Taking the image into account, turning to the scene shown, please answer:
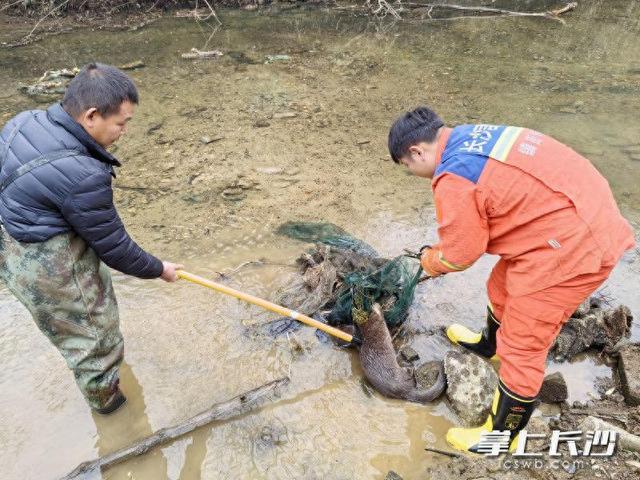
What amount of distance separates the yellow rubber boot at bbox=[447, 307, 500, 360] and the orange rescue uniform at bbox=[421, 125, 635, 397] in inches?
38.5

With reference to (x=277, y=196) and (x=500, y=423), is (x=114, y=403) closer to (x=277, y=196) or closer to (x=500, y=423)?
(x=500, y=423)

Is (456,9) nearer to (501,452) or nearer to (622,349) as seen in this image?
(622,349)

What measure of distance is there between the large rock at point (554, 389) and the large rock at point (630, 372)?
39 cm

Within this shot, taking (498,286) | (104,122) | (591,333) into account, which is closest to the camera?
(104,122)

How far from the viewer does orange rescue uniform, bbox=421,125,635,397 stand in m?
2.36

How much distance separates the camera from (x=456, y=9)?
478 inches

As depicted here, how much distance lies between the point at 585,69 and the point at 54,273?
9290 mm

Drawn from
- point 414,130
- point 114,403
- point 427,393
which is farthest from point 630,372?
point 114,403

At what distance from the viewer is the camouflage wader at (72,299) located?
246 centimetres

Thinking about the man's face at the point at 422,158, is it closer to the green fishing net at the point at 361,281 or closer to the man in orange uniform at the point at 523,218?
the man in orange uniform at the point at 523,218

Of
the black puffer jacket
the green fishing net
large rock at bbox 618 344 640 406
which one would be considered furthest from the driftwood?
large rock at bbox 618 344 640 406

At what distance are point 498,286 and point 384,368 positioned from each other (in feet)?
3.21

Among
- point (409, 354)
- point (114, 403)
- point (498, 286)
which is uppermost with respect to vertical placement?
point (498, 286)

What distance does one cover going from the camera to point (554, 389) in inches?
125
